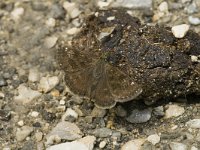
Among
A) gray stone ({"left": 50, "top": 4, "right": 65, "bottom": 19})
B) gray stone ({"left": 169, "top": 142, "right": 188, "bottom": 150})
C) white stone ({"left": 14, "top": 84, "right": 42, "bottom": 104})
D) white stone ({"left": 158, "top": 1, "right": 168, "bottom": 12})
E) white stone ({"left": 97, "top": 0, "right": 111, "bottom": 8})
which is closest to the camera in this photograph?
gray stone ({"left": 169, "top": 142, "right": 188, "bottom": 150})

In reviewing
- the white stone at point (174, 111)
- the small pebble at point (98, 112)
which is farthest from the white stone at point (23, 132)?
the white stone at point (174, 111)

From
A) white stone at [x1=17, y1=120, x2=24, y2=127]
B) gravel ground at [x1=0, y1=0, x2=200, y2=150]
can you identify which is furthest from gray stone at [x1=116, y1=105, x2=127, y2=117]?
white stone at [x1=17, y1=120, x2=24, y2=127]

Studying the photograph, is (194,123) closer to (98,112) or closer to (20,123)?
(98,112)

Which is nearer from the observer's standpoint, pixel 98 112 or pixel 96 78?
pixel 96 78

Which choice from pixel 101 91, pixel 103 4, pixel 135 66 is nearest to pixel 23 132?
pixel 101 91

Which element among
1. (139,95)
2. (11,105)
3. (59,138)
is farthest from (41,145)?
(139,95)

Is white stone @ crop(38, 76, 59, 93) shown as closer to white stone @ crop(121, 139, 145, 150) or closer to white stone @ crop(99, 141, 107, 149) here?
white stone @ crop(99, 141, 107, 149)

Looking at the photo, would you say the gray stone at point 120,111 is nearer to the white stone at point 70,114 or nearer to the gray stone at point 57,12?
the white stone at point 70,114
